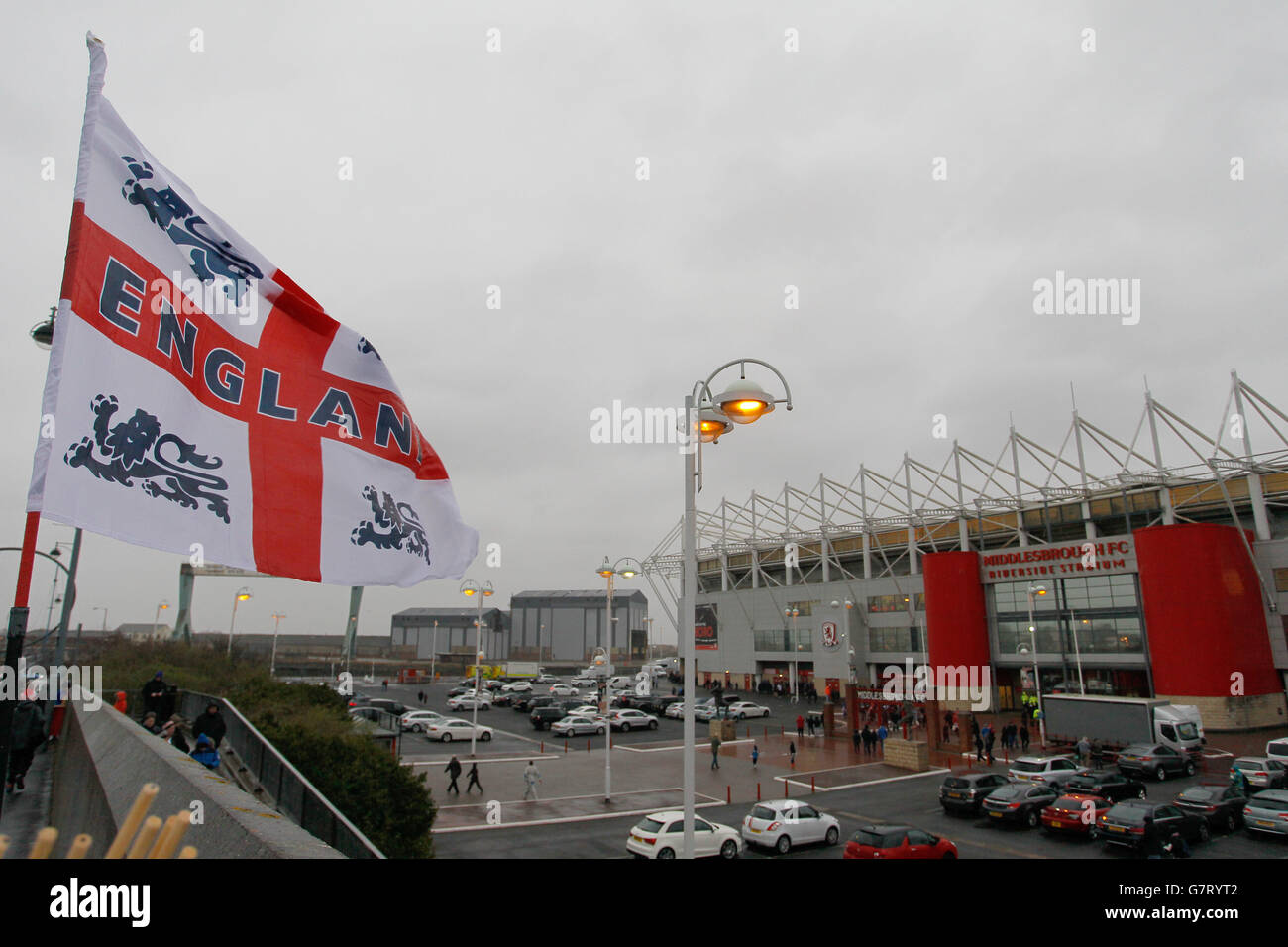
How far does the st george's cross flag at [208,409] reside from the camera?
16.9ft

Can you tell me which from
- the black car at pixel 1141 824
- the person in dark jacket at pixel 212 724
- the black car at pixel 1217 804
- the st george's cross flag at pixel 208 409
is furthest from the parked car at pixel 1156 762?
the person in dark jacket at pixel 212 724

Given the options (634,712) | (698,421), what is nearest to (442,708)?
(634,712)

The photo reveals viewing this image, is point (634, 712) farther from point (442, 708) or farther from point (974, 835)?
point (974, 835)

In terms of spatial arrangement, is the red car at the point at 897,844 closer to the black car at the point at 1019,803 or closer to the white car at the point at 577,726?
the black car at the point at 1019,803

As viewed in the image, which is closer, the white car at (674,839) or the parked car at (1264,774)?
the white car at (674,839)

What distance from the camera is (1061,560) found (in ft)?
176

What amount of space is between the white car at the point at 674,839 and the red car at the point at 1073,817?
29.9ft

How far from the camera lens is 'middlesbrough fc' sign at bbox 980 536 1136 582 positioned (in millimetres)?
50062

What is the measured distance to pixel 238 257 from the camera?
6.89 meters

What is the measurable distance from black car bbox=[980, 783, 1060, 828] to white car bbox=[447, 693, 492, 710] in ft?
118

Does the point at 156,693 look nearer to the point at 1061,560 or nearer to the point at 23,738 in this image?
the point at 23,738

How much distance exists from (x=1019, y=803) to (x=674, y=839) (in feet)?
36.5

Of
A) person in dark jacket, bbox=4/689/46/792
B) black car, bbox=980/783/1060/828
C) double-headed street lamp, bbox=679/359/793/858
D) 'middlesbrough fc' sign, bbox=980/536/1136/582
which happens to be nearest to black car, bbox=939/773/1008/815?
black car, bbox=980/783/1060/828

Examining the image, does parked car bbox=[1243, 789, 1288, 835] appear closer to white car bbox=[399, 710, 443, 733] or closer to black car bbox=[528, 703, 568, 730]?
black car bbox=[528, 703, 568, 730]
